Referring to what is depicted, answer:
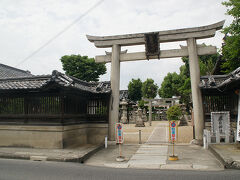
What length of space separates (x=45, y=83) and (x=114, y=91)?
15.7 ft

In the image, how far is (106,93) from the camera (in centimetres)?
1346

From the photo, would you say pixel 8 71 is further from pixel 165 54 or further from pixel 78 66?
pixel 78 66

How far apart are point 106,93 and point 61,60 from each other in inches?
1159

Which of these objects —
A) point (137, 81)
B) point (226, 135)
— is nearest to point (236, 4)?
point (226, 135)

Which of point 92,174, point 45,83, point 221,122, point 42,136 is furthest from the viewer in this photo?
point 221,122

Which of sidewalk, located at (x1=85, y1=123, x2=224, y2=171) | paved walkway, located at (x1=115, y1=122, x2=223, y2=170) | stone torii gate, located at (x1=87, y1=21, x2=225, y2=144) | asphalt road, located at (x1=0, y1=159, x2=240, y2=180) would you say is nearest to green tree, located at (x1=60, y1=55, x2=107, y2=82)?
stone torii gate, located at (x1=87, y1=21, x2=225, y2=144)

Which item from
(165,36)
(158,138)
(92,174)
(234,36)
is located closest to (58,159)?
(92,174)

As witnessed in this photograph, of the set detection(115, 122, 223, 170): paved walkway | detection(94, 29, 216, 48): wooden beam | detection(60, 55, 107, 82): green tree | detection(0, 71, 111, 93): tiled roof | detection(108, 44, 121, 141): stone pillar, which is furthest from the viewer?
detection(60, 55, 107, 82): green tree

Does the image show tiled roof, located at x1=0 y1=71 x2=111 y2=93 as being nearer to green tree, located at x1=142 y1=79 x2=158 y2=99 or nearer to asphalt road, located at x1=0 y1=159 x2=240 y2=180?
asphalt road, located at x1=0 y1=159 x2=240 y2=180

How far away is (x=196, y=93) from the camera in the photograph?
41.0 feet

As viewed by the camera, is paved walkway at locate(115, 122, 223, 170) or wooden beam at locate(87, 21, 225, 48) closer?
paved walkway at locate(115, 122, 223, 170)

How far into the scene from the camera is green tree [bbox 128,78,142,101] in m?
54.8

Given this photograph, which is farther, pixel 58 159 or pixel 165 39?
pixel 165 39

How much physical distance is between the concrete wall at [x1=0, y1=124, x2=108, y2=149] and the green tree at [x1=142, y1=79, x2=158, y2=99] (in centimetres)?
4088
